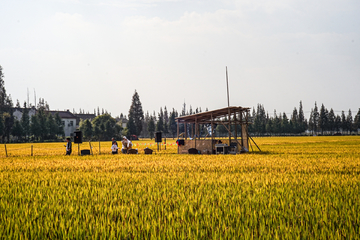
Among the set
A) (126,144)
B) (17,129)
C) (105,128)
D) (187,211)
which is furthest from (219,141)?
(17,129)

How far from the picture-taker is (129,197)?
8.14 m

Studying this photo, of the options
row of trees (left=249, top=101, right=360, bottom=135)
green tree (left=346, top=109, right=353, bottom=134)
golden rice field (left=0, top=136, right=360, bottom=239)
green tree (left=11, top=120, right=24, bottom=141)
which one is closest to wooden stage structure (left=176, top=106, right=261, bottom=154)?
golden rice field (left=0, top=136, right=360, bottom=239)

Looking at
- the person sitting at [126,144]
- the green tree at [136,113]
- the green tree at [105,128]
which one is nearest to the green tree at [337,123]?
the green tree at [136,113]

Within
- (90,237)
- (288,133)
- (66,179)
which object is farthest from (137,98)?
(90,237)

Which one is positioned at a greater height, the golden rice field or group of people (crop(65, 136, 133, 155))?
group of people (crop(65, 136, 133, 155))

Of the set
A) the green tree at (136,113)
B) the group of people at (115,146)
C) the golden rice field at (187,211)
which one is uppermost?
the green tree at (136,113)

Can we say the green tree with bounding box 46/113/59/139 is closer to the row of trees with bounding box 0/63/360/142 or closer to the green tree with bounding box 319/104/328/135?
the row of trees with bounding box 0/63/360/142

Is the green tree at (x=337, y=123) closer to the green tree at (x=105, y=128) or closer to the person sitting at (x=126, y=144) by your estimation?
the green tree at (x=105, y=128)

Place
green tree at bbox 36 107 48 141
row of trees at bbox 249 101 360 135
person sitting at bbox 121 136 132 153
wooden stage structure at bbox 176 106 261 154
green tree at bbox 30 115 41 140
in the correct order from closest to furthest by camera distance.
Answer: wooden stage structure at bbox 176 106 261 154 → person sitting at bbox 121 136 132 153 → green tree at bbox 30 115 41 140 → green tree at bbox 36 107 48 141 → row of trees at bbox 249 101 360 135

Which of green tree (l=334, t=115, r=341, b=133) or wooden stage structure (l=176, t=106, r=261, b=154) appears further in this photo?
green tree (l=334, t=115, r=341, b=133)

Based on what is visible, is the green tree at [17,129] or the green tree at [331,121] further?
the green tree at [331,121]

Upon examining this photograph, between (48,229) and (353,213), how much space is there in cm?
574

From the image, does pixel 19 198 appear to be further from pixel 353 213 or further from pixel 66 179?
pixel 353 213

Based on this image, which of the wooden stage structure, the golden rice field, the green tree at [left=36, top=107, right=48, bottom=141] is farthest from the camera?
the green tree at [left=36, top=107, right=48, bottom=141]
